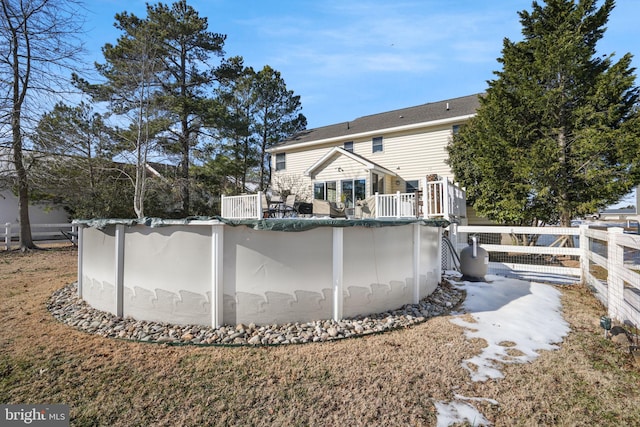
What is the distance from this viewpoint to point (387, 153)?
15.1 metres

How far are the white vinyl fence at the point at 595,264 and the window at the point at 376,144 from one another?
7550 mm

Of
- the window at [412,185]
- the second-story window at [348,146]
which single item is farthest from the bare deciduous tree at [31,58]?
the window at [412,185]

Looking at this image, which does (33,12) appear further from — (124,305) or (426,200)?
(426,200)

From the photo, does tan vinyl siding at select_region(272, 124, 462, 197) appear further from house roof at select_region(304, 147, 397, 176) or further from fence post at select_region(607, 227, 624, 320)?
fence post at select_region(607, 227, 624, 320)

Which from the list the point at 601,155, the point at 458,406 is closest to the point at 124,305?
the point at 458,406

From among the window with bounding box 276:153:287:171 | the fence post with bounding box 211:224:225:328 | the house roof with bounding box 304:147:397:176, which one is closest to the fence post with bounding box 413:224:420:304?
the fence post with bounding box 211:224:225:328

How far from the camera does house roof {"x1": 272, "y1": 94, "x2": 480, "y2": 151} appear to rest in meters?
13.8

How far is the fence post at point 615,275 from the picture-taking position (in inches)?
156

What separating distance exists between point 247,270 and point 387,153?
41.6ft

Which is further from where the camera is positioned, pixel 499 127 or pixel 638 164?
pixel 499 127

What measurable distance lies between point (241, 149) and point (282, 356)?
20061mm

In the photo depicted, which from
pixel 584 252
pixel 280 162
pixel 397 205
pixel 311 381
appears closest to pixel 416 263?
pixel 311 381

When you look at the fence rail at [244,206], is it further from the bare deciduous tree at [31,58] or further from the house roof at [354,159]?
the bare deciduous tree at [31,58]

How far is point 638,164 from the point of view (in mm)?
8375
